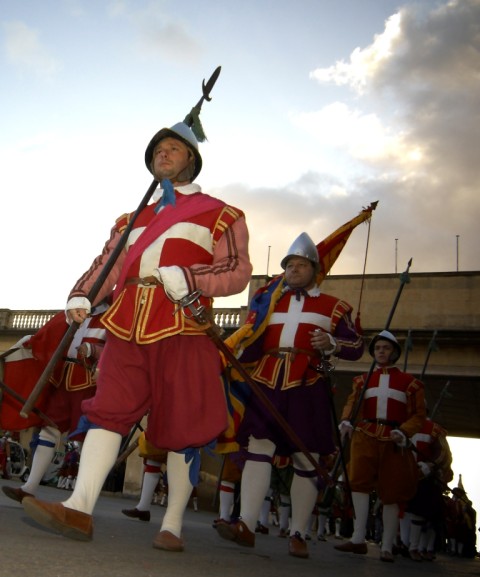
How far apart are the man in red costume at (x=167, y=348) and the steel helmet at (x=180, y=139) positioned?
A: 0.31 meters

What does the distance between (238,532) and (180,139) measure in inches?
96.7

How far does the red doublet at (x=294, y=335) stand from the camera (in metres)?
5.28

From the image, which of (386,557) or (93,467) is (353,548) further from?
(93,467)

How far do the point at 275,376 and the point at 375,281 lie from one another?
16048 mm

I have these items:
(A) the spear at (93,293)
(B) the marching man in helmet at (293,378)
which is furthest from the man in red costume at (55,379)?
(A) the spear at (93,293)

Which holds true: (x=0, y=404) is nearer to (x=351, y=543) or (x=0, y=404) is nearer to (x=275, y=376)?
(x=275, y=376)

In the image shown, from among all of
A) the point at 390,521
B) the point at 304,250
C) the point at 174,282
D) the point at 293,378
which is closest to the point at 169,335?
the point at 174,282

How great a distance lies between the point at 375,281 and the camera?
824 inches

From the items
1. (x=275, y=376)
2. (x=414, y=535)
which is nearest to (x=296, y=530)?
(x=275, y=376)

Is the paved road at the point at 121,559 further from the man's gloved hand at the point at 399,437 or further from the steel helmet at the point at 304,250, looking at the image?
the steel helmet at the point at 304,250

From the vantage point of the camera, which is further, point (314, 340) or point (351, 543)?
point (351, 543)

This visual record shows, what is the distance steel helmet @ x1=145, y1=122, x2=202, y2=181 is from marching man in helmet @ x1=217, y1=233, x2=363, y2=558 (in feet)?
5.19

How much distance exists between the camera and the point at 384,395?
7.00m

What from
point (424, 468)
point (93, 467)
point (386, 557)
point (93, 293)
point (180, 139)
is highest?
point (180, 139)
